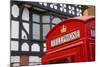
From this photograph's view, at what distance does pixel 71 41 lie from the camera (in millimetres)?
2213

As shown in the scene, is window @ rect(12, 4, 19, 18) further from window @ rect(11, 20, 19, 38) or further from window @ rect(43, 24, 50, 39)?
window @ rect(43, 24, 50, 39)

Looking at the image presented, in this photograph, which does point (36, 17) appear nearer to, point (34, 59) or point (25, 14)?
point (25, 14)

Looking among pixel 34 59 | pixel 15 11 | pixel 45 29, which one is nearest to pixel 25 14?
pixel 15 11

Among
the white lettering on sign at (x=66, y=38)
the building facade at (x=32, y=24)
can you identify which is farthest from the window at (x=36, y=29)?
the white lettering on sign at (x=66, y=38)

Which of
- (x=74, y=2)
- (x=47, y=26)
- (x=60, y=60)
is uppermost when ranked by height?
(x=74, y=2)

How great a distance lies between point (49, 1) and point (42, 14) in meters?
0.11

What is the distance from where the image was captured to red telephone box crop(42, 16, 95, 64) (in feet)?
7.12

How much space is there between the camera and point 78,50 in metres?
2.18

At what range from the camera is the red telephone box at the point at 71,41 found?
217cm

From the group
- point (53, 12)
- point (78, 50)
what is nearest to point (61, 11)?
point (53, 12)

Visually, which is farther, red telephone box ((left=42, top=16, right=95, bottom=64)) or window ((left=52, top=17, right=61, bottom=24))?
window ((left=52, top=17, right=61, bottom=24))

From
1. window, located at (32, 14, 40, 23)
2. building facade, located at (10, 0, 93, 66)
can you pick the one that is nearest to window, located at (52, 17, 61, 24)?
building facade, located at (10, 0, 93, 66)

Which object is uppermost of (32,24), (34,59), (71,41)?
(32,24)
